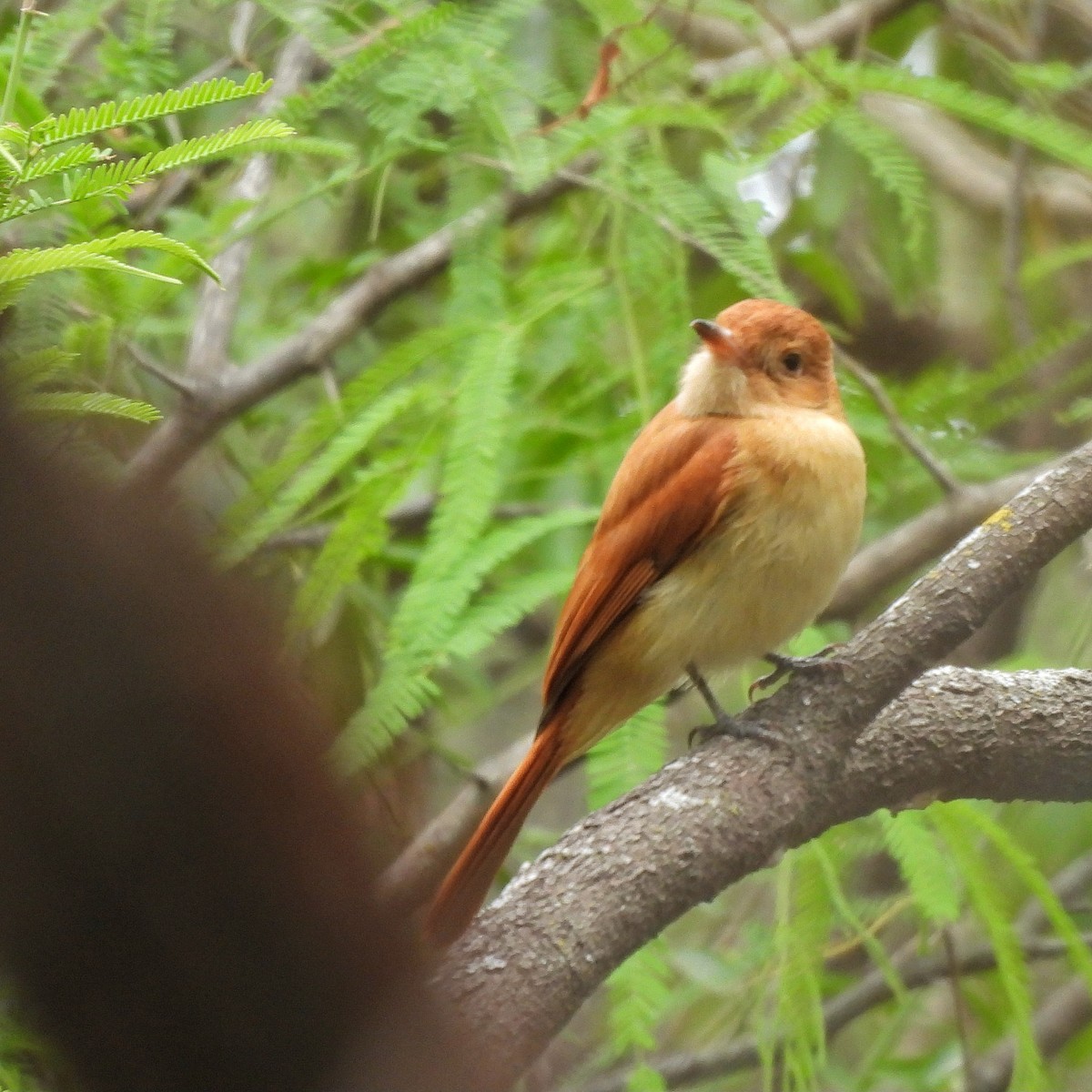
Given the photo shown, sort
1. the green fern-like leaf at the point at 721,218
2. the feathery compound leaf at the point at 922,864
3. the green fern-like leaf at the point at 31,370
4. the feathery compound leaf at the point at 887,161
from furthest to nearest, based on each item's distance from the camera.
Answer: the feathery compound leaf at the point at 887,161
the green fern-like leaf at the point at 721,218
the feathery compound leaf at the point at 922,864
the green fern-like leaf at the point at 31,370

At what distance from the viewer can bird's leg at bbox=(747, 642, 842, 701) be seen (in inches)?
107

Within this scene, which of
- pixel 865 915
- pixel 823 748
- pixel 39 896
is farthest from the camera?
pixel 865 915

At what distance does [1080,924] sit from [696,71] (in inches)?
109

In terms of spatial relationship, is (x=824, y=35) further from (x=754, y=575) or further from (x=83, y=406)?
(x=83, y=406)

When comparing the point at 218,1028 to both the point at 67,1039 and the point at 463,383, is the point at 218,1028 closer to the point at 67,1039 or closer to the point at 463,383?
the point at 67,1039

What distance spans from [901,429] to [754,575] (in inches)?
36.2

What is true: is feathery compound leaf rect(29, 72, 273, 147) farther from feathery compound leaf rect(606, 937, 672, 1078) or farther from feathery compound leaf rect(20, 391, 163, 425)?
feathery compound leaf rect(606, 937, 672, 1078)

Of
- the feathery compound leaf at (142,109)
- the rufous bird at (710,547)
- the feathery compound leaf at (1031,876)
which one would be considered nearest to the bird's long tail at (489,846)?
the rufous bird at (710,547)

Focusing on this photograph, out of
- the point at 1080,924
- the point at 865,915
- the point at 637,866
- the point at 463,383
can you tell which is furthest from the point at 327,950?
the point at 1080,924

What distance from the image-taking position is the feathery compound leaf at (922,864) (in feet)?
9.53

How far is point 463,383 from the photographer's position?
130 inches

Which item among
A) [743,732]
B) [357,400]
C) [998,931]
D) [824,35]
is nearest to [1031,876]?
[998,931]

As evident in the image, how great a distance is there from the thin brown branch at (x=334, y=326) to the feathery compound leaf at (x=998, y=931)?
173 centimetres

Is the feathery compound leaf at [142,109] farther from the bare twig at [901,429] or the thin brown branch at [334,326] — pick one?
the bare twig at [901,429]
